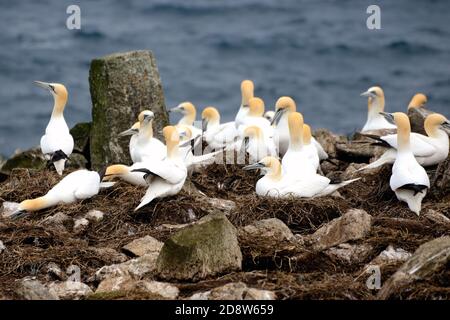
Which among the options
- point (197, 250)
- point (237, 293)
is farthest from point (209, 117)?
point (237, 293)

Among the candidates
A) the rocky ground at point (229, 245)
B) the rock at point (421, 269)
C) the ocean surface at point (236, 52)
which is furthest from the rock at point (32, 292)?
the ocean surface at point (236, 52)

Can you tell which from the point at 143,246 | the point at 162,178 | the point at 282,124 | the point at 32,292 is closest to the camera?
the point at 32,292

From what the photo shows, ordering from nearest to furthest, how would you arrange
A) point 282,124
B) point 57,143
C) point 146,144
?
point 146,144 < point 57,143 < point 282,124

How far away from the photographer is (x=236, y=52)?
38281 millimetres

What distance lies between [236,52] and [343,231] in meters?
27.9

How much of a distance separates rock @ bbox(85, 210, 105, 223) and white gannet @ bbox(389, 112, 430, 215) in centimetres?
286

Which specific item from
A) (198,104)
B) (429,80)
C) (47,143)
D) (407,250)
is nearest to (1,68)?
(198,104)

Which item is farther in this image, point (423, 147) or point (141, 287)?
point (423, 147)

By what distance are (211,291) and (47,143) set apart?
5.62 meters

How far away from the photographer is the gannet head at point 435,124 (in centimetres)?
1372

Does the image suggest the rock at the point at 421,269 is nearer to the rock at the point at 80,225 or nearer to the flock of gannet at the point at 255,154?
the flock of gannet at the point at 255,154

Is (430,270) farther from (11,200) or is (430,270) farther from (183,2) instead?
(183,2)

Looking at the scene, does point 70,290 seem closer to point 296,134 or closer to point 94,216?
point 94,216

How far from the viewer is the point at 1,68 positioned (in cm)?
3644
